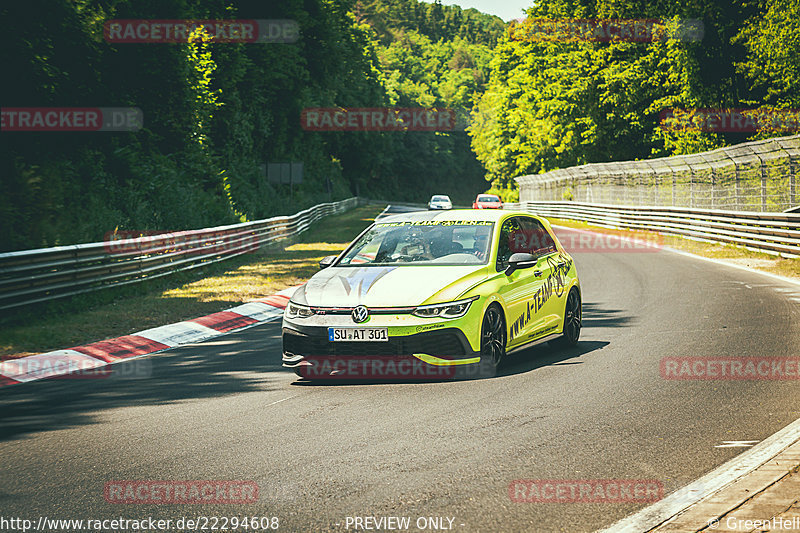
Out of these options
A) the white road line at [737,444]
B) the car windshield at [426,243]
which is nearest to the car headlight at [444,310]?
the car windshield at [426,243]

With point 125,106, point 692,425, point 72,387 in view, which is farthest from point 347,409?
point 125,106

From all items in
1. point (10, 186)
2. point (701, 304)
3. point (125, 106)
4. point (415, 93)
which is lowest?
point (701, 304)

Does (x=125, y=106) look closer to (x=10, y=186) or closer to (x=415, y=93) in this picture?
(x=10, y=186)

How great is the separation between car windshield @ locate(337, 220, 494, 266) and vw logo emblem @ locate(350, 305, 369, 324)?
4.07 ft

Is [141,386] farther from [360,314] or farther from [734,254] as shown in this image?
[734,254]

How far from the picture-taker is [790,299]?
15.2 m

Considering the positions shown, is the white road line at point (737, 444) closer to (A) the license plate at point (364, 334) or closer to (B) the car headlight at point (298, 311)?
(A) the license plate at point (364, 334)

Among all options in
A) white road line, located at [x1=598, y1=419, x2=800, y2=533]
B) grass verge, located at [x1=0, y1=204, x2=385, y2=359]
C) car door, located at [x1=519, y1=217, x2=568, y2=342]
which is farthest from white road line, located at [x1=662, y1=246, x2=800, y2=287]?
white road line, located at [x1=598, y1=419, x2=800, y2=533]

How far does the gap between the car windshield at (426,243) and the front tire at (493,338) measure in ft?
2.29

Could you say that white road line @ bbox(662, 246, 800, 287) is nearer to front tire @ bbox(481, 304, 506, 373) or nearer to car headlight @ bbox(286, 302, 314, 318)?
front tire @ bbox(481, 304, 506, 373)

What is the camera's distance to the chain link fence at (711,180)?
2620cm

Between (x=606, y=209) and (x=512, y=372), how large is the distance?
125 ft

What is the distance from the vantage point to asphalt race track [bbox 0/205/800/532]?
5.05 metres

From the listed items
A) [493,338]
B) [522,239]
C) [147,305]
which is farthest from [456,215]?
[147,305]
